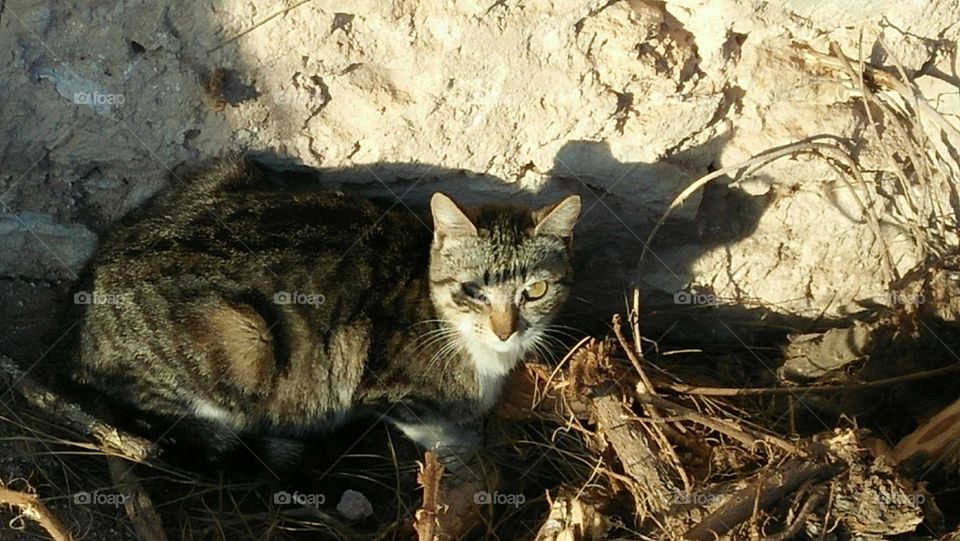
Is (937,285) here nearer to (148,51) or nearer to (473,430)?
(473,430)

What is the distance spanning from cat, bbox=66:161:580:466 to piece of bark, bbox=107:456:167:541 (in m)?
0.22

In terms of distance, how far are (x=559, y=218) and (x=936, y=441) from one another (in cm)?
162

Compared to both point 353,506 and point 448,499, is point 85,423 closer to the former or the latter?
point 353,506

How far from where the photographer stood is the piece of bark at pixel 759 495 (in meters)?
3.46

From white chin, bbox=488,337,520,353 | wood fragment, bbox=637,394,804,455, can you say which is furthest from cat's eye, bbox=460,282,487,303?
wood fragment, bbox=637,394,804,455

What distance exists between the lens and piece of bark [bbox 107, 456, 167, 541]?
3.69 meters

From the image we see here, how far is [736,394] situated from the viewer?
408cm

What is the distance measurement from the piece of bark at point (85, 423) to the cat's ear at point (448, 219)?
1307 mm

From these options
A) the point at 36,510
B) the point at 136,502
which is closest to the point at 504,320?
the point at 136,502

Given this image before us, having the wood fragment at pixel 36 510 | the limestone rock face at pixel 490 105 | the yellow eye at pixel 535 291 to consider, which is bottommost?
the wood fragment at pixel 36 510

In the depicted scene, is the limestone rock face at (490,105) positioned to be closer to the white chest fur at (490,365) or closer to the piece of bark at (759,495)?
the white chest fur at (490,365)

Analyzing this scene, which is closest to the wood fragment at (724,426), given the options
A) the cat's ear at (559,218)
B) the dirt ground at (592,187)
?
the dirt ground at (592,187)

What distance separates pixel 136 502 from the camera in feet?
12.3

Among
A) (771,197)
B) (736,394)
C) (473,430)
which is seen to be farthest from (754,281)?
(473,430)
